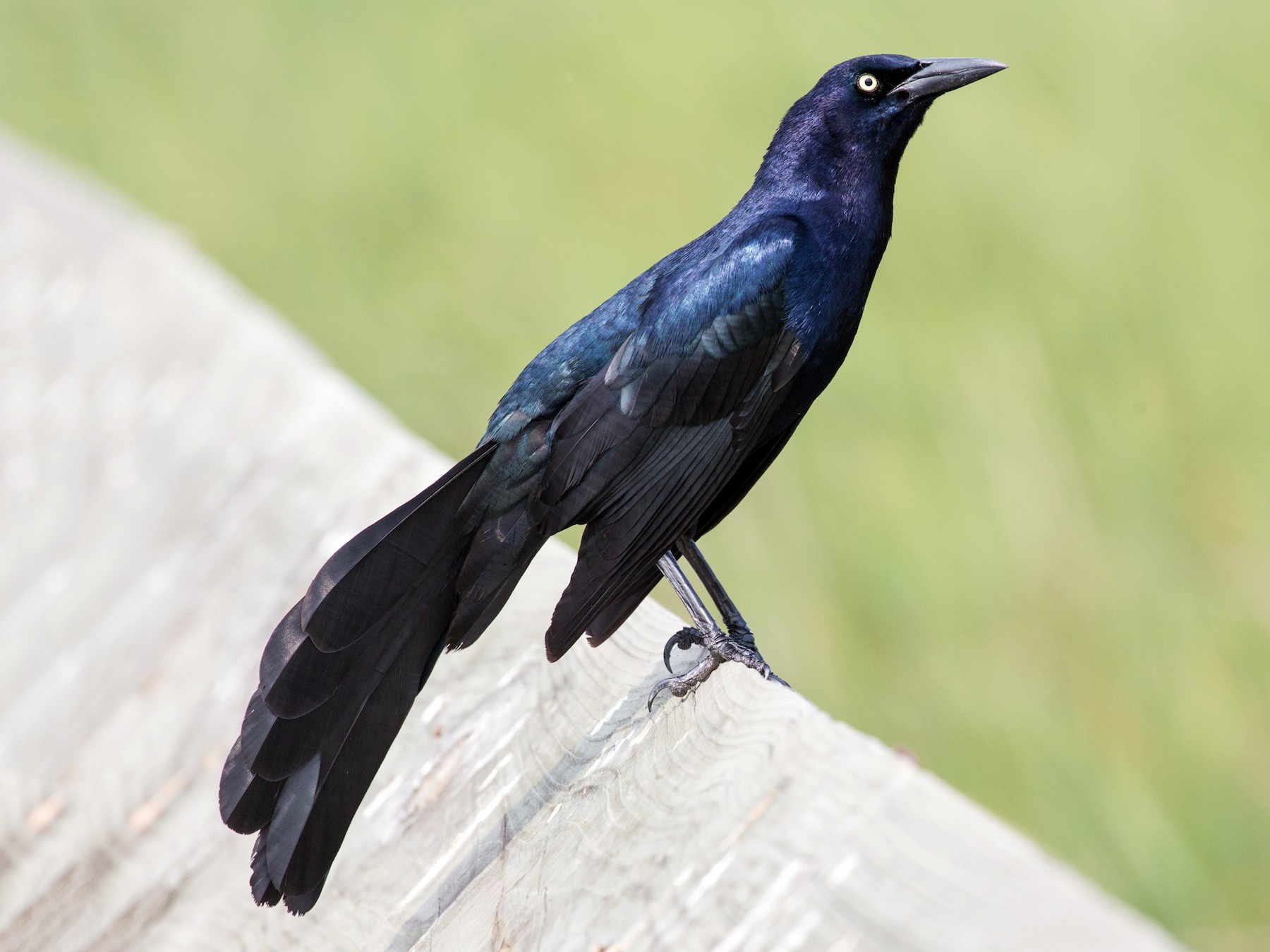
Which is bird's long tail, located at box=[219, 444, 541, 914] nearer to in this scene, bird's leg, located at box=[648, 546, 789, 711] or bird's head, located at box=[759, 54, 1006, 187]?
bird's leg, located at box=[648, 546, 789, 711]

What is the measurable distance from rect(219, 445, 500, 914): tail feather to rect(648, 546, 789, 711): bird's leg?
Result: 0.30m

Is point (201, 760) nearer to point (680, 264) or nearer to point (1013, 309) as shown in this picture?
point (680, 264)

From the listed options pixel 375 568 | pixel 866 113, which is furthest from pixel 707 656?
pixel 866 113

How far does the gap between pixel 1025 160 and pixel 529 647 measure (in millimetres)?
2397

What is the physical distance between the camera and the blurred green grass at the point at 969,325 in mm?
2672

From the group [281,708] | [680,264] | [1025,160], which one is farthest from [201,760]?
[1025,160]

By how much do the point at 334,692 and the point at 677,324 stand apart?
2.60 ft

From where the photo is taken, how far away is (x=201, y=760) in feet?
7.66

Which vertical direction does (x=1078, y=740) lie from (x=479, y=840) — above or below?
below

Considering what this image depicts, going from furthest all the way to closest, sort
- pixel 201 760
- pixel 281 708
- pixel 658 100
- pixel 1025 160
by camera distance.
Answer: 1. pixel 658 100
2. pixel 1025 160
3. pixel 201 760
4. pixel 281 708

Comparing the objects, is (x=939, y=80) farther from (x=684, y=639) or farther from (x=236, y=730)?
(x=236, y=730)

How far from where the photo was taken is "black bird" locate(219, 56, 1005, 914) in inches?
71.5

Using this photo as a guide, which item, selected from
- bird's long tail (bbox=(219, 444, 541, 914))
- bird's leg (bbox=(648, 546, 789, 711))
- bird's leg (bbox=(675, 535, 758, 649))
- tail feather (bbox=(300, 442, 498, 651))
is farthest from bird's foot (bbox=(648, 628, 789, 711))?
tail feather (bbox=(300, 442, 498, 651))

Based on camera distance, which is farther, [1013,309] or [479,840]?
[1013,309]
